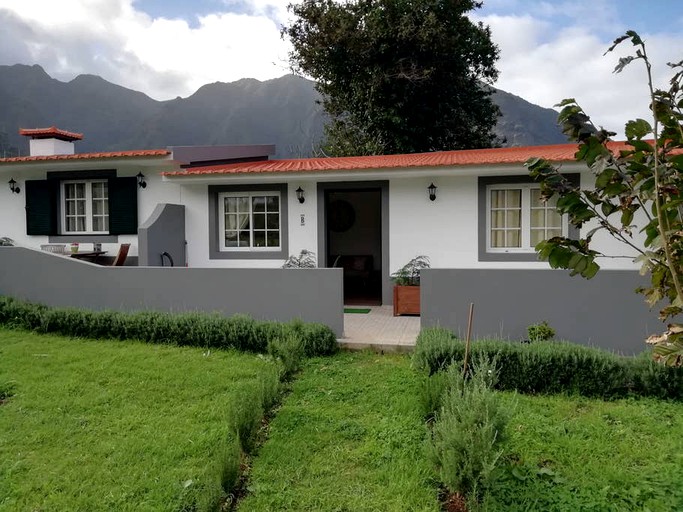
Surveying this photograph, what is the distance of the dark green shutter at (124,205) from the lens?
12016mm

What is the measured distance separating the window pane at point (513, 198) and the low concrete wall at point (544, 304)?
3018 mm

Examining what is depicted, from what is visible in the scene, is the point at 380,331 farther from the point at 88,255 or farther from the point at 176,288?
the point at 88,255

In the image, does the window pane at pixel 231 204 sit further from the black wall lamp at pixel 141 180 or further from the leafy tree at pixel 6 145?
the leafy tree at pixel 6 145

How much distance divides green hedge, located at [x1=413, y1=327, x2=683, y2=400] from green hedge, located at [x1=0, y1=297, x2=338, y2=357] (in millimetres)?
1810

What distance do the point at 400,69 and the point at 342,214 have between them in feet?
24.6

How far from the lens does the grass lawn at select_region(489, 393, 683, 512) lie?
12.5 ft

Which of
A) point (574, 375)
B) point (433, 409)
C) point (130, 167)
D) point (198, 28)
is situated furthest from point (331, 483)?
point (198, 28)

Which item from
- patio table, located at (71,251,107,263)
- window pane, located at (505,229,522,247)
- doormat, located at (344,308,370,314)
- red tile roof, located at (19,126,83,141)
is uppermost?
red tile roof, located at (19,126,83,141)

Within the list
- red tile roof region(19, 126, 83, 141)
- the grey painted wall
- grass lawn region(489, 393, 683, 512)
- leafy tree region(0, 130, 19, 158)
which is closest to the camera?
grass lawn region(489, 393, 683, 512)

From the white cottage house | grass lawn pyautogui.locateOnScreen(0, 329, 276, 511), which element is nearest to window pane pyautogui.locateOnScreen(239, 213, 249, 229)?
the white cottage house

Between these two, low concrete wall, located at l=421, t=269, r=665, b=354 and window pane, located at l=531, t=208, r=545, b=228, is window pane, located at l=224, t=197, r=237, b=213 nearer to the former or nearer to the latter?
low concrete wall, located at l=421, t=269, r=665, b=354

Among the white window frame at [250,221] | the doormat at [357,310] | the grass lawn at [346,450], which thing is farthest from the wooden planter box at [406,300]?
the grass lawn at [346,450]

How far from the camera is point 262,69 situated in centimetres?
2397

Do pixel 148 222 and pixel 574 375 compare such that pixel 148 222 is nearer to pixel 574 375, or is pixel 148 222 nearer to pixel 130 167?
A: pixel 130 167
